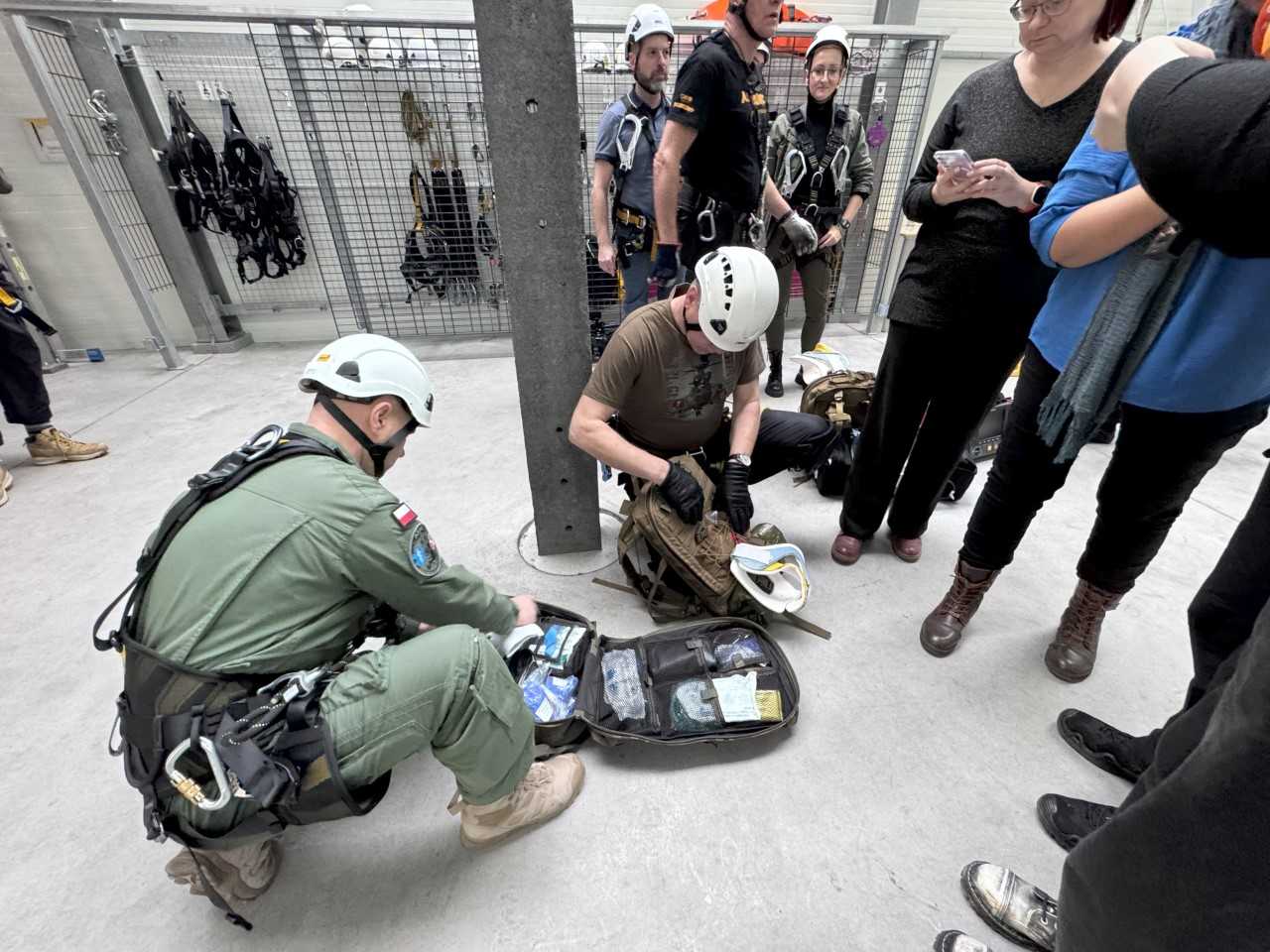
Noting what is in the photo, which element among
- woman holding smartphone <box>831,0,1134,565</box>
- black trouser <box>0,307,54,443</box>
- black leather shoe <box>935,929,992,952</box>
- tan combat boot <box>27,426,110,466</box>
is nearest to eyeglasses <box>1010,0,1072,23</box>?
woman holding smartphone <box>831,0,1134,565</box>

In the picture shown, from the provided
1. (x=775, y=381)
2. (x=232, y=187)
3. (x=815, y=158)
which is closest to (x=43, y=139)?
(x=232, y=187)

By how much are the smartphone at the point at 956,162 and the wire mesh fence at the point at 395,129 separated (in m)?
2.89

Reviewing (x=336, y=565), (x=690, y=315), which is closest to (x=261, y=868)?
(x=336, y=565)

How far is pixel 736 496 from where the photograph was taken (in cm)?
190

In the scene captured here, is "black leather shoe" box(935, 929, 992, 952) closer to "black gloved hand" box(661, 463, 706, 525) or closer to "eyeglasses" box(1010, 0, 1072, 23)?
"black gloved hand" box(661, 463, 706, 525)

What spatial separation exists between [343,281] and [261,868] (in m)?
4.48

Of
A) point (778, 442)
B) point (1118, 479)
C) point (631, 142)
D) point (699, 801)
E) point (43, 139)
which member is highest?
point (43, 139)

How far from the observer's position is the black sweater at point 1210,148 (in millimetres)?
430

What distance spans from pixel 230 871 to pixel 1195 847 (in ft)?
5.16

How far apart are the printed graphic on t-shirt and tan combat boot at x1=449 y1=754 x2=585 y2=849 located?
1.10m

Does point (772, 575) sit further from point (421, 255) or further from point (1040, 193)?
point (421, 255)

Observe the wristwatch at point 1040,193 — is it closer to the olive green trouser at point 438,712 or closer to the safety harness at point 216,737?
the olive green trouser at point 438,712

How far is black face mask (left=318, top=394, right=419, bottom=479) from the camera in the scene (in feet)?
3.91

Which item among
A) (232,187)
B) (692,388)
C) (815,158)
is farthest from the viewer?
(232,187)
